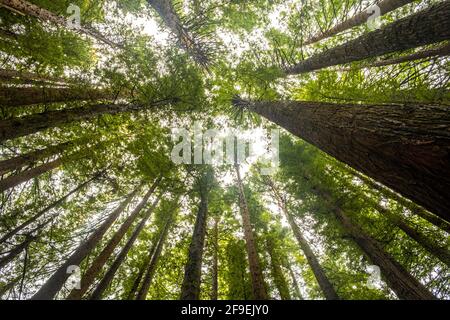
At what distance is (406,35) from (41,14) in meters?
9.24

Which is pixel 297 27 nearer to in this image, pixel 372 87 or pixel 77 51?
pixel 372 87

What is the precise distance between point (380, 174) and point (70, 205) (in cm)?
1213

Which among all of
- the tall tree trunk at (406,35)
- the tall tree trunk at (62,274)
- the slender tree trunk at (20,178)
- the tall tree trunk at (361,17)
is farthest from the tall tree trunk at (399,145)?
the slender tree trunk at (20,178)

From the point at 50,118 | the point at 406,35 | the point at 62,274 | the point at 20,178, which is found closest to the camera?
the point at 406,35

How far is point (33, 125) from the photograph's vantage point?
5320 mm

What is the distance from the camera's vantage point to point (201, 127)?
356 inches

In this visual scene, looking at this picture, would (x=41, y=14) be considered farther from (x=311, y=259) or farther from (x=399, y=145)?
(x=311, y=259)

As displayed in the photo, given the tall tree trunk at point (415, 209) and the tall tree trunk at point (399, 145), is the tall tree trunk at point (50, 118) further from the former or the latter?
the tall tree trunk at point (415, 209)

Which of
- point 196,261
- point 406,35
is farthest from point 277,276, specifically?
point 406,35

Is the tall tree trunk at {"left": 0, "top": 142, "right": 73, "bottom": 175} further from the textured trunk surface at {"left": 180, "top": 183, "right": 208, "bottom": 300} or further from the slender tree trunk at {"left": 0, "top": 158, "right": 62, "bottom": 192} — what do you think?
the textured trunk surface at {"left": 180, "top": 183, "right": 208, "bottom": 300}

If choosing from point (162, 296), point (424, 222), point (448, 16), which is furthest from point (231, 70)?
point (162, 296)

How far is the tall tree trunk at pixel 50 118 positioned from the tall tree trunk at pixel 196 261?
366 centimetres

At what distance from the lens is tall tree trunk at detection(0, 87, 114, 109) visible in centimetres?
518

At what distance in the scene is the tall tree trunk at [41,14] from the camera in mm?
5824
